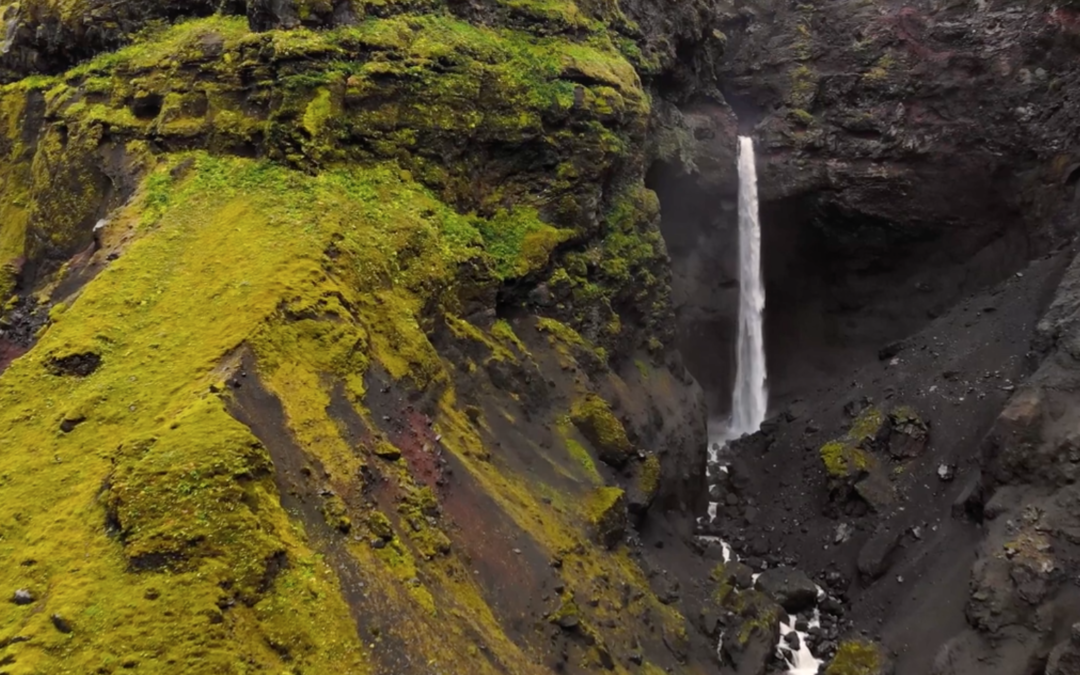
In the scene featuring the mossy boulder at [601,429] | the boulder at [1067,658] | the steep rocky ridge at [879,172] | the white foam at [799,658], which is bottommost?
the white foam at [799,658]

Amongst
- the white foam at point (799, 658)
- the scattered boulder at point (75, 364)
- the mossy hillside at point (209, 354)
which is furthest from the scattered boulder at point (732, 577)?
the scattered boulder at point (75, 364)

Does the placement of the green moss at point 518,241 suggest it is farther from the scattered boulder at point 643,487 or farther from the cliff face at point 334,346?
the scattered boulder at point 643,487

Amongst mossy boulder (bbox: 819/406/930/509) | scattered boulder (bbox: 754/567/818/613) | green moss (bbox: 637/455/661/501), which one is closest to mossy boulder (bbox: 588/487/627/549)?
green moss (bbox: 637/455/661/501)

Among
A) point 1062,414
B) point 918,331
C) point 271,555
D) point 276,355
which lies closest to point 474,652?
point 271,555

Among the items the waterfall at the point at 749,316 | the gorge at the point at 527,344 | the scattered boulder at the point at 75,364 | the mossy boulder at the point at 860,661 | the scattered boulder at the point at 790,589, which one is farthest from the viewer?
the waterfall at the point at 749,316

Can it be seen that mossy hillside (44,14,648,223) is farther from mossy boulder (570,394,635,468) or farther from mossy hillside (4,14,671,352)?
mossy boulder (570,394,635,468)

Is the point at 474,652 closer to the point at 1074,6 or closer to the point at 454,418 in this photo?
the point at 454,418
